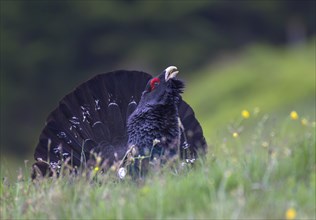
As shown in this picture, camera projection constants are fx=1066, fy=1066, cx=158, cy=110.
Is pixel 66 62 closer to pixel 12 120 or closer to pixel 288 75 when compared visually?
pixel 12 120

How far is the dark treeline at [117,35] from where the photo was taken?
38.6 meters

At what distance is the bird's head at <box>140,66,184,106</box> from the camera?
8094 millimetres

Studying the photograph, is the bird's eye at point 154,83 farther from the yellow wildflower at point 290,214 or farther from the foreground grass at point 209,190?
the yellow wildflower at point 290,214

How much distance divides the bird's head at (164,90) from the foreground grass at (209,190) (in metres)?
1.54

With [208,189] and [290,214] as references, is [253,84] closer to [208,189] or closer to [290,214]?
[208,189]

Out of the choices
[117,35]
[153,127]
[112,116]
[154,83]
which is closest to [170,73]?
[154,83]

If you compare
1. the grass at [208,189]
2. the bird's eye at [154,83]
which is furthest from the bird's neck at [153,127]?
the grass at [208,189]

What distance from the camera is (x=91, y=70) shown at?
38.9m

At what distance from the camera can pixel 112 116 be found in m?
8.78

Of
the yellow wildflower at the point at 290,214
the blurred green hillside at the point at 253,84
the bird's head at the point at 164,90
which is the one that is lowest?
the yellow wildflower at the point at 290,214

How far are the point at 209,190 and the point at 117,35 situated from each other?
117 feet

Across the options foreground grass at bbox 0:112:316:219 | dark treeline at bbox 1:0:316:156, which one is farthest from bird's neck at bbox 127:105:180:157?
dark treeline at bbox 1:0:316:156

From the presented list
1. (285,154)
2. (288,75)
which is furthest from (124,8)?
(285,154)

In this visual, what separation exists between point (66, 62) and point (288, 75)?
1057cm
